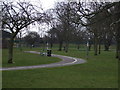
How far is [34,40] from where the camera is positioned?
76.8 metres

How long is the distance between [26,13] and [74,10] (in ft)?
16.4

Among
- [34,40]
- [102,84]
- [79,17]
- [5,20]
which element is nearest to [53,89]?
[102,84]

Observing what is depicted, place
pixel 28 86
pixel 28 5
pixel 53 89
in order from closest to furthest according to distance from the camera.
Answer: pixel 53 89 < pixel 28 86 < pixel 28 5

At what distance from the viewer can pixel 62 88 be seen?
8.30m

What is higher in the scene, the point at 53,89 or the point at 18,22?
the point at 18,22

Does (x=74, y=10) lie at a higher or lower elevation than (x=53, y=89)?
higher

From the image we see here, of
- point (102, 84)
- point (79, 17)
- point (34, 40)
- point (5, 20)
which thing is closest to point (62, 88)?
point (102, 84)

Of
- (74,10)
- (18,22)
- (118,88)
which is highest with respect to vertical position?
(74,10)

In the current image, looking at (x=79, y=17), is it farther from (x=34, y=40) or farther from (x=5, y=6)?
(x=34, y=40)

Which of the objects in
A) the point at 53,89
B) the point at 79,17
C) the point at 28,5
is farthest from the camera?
the point at 28,5

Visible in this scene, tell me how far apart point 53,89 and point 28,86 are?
1.33 metres

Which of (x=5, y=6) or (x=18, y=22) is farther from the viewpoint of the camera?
(x=18, y=22)

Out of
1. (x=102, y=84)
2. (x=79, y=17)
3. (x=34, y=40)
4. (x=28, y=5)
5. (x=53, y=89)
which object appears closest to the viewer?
(x=53, y=89)

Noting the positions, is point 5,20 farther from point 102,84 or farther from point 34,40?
point 34,40
